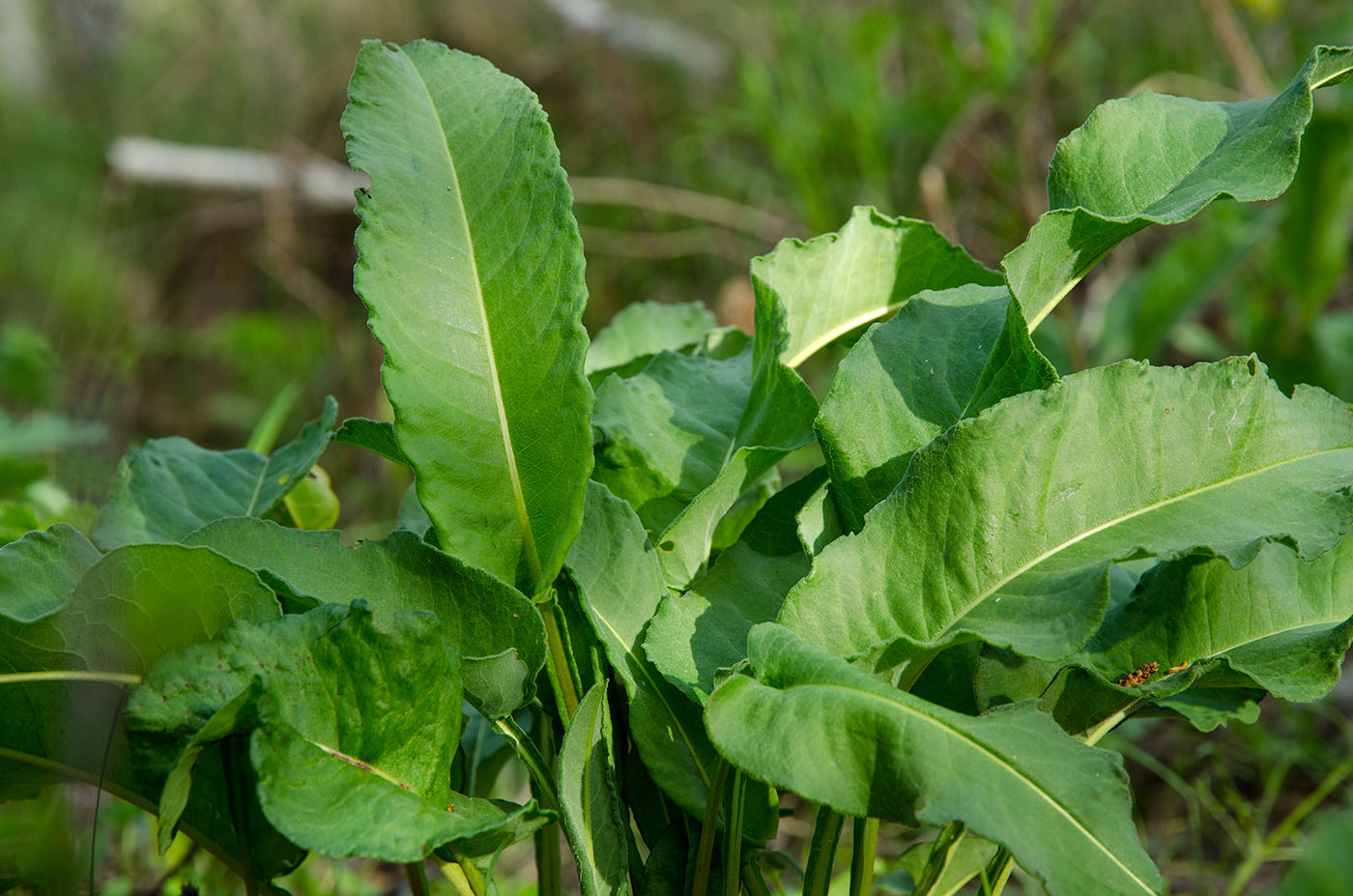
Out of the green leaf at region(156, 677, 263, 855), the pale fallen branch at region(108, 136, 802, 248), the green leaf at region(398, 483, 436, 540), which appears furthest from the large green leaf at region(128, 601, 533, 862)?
the pale fallen branch at region(108, 136, 802, 248)

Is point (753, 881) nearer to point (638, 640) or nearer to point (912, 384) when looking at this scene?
point (638, 640)

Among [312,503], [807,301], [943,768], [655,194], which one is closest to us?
[943,768]

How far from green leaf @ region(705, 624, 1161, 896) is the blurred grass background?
0.74 meters

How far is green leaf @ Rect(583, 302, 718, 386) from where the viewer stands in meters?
0.96

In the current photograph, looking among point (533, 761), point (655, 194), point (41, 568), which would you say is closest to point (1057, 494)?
point (533, 761)

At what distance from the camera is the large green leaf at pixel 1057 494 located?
1.88 feet

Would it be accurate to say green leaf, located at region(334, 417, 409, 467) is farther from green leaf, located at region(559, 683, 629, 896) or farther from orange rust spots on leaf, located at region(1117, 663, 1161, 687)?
orange rust spots on leaf, located at region(1117, 663, 1161, 687)

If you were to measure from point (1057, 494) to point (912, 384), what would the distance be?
14 cm

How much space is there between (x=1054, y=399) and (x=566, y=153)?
437 cm

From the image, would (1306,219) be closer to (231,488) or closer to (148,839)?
(231,488)

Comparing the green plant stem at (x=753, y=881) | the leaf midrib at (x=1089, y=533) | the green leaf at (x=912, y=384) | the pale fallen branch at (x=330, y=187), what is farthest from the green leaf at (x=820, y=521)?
the pale fallen branch at (x=330, y=187)

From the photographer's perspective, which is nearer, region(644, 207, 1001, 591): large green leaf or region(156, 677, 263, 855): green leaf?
region(156, 677, 263, 855): green leaf

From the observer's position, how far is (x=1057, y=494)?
58cm

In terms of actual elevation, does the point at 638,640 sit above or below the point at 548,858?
above
